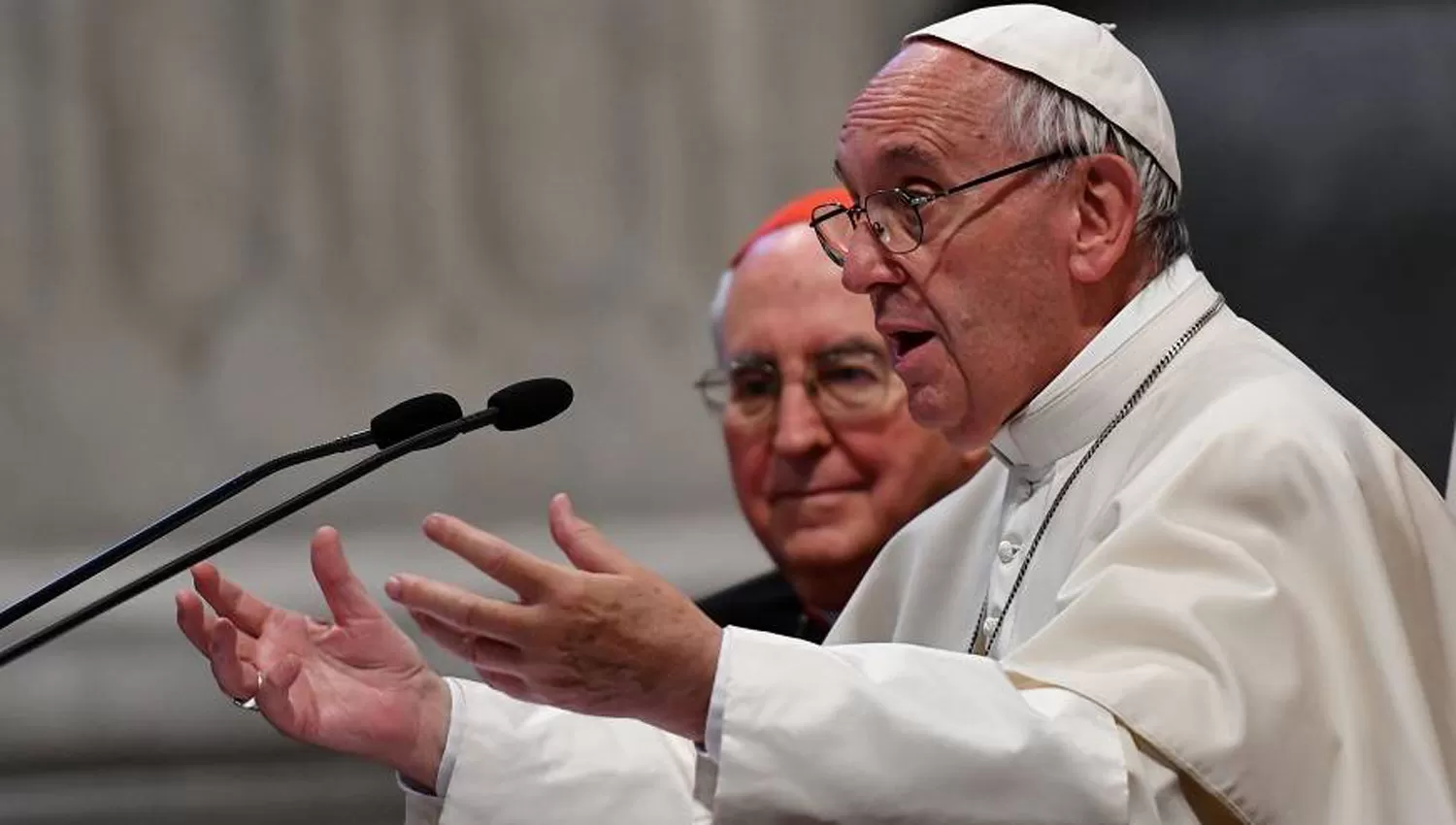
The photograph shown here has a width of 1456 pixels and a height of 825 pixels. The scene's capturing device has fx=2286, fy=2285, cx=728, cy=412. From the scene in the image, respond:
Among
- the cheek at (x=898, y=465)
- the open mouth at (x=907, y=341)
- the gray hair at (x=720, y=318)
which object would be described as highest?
the open mouth at (x=907, y=341)

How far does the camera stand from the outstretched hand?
2107 millimetres

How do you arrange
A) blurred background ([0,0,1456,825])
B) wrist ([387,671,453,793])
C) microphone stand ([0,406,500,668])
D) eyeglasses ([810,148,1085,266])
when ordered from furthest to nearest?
1. blurred background ([0,0,1456,825])
2. eyeglasses ([810,148,1085,266])
3. wrist ([387,671,453,793])
4. microphone stand ([0,406,500,668])

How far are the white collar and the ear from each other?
0.07 meters

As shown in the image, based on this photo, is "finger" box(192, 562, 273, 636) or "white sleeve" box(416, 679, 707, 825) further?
"white sleeve" box(416, 679, 707, 825)

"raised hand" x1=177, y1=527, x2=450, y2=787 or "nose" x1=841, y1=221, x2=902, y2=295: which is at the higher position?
"nose" x1=841, y1=221, x2=902, y2=295

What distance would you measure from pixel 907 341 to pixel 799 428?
3.88ft

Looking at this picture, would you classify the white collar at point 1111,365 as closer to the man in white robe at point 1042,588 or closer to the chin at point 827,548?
the man in white robe at point 1042,588

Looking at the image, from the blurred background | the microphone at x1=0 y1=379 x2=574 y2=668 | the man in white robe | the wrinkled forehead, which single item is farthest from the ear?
the blurred background

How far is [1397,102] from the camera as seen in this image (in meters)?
4.34

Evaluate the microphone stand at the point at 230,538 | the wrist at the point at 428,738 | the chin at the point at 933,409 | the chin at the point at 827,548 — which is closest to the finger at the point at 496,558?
the microphone stand at the point at 230,538

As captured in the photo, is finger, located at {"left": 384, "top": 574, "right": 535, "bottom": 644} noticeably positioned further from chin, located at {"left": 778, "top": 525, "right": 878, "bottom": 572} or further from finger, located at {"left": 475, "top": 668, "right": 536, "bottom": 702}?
chin, located at {"left": 778, "top": 525, "right": 878, "bottom": 572}

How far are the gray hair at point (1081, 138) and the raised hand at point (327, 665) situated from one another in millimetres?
990

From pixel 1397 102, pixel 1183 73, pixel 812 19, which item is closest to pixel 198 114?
pixel 812 19

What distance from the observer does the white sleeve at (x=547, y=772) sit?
2766 mm
